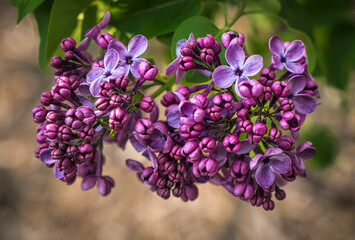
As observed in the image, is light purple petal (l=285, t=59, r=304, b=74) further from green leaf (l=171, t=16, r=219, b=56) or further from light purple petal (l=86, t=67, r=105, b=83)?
light purple petal (l=86, t=67, r=105, b=83)

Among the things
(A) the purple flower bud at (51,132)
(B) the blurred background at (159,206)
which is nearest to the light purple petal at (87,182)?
(A) the purple flower bud at (51,132)

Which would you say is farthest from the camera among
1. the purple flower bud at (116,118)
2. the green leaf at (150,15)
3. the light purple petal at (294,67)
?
the green leaf at (150,15)

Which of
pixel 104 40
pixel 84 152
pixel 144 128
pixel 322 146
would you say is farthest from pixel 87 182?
pixel 322 146

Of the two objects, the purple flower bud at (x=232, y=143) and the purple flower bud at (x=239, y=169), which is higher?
the purple flower bud at (x=232, y=143)

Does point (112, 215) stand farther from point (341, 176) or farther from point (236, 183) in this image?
point (236, 183)

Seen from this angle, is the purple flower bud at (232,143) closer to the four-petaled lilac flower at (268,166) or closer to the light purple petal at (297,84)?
the four-petaled lilac flower at (268,166)
